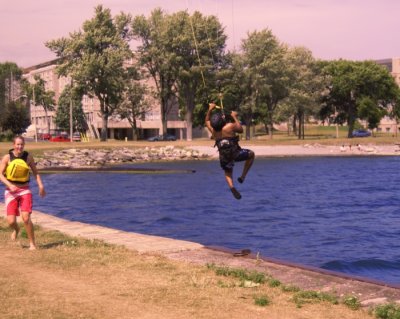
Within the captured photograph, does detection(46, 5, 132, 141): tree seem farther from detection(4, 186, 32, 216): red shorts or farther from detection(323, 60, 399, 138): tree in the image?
detection(4, 186, 32, 216): red shorts

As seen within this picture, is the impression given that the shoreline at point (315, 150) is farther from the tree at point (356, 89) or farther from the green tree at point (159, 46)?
the tree at point (356, 89)

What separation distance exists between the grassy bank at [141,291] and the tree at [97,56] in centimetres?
6476

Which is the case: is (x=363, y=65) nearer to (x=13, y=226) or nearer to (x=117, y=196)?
(x=117, y=196)

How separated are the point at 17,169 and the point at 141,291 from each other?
4.31 metres

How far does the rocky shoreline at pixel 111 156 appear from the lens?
5700cm

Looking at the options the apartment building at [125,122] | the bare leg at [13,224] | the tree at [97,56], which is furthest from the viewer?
the apartment building at [125,122]

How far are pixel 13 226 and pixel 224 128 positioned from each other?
178 inches

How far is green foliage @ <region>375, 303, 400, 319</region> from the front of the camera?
25.5 feet

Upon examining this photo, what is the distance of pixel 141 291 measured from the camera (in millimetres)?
8766

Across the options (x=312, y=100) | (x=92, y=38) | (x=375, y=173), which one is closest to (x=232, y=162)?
(x=375, y=173)

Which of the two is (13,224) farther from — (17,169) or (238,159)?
(238,159)

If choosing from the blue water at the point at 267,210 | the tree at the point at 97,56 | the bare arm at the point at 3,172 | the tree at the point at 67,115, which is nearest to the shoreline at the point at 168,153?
the blue water at the point at 267,210

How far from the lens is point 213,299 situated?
27.6 ft

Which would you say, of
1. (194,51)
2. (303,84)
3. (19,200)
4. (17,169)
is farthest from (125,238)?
(303,84)
